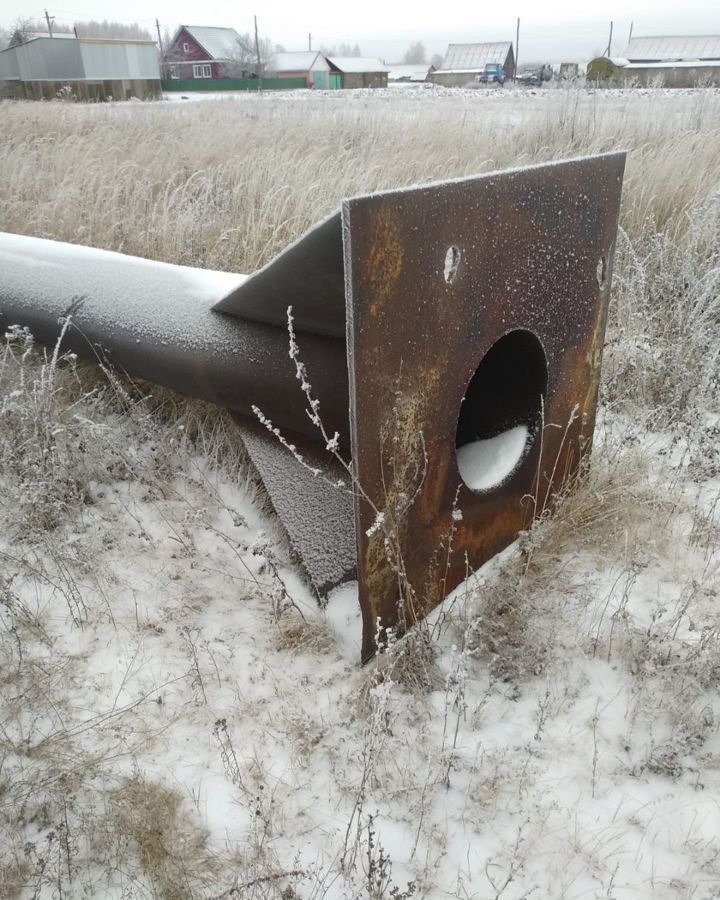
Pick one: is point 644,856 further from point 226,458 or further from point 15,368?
point 15,368

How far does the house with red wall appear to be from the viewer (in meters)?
51.5

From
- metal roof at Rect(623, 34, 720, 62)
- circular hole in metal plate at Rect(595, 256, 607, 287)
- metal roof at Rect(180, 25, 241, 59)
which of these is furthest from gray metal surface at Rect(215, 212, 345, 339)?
metal roof at Rect(623, 34, 720, 62)

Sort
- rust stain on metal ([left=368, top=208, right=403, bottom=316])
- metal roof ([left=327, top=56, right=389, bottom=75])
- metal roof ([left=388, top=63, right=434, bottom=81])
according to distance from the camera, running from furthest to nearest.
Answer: metal roof ([left=388, top=63, right=434, bottom=81]) < metal roof ([left=327, top=56, right=389, bottom=75]) < rust stain on metal ([left=368, top=208, right=403, bottom=316])

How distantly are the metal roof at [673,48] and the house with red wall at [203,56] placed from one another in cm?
3068

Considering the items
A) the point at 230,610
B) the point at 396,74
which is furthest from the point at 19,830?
the point at 396,74

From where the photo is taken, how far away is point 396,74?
61.7 m

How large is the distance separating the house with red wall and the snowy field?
56.3 m

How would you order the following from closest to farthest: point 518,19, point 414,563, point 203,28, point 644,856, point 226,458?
point 644,856
point 414,563
point 226,458
point 203,28
point 518,19

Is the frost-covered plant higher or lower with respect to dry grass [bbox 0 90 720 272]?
lower

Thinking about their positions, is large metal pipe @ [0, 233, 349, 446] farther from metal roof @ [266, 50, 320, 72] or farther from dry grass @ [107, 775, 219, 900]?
metal roof @ [266, 50, 320, 72]

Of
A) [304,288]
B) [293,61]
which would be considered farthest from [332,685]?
[293,61]

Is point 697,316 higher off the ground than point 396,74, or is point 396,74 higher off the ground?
point 396,74

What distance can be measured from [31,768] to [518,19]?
3334 inches

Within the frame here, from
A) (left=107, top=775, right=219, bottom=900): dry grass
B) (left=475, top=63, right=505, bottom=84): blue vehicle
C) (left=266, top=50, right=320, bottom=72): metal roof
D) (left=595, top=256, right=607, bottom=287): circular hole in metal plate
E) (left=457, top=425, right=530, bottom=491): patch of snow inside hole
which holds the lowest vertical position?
(left=107, top=775, right=219, bottom=900): dry grass
